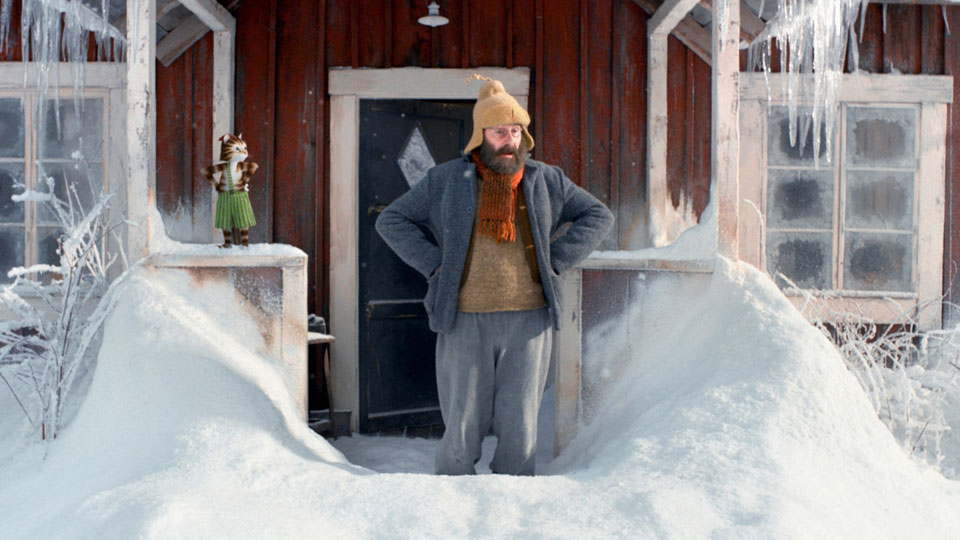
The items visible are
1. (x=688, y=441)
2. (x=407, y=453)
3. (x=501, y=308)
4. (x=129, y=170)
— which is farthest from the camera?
(x=407, y=453)

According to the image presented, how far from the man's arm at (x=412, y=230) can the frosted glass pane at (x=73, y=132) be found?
124 inches

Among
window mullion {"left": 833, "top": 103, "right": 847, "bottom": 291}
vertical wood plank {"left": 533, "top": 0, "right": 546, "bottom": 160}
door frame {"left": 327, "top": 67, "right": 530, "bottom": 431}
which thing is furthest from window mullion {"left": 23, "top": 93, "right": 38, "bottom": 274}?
window mullion {"left": 833, "top": 103, "right": 847, "bottom": 291}

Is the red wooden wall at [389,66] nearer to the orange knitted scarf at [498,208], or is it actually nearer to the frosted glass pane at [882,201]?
the frosted glass pane at [882,201]

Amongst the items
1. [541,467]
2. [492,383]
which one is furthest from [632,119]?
[492,383]

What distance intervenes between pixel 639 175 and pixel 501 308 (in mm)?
2443

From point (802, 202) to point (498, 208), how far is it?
317cm

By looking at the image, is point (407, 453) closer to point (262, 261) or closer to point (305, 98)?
point (262, 261)

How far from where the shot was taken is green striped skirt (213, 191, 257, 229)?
384 centimetres

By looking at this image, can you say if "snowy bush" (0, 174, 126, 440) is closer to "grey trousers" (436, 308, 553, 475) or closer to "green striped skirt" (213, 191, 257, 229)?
"green striped skirt" (213, 191, 257, 229)

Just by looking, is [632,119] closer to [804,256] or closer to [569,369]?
[804,256]

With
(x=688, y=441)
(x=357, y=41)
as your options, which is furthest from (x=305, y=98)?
(x=688, y=441)

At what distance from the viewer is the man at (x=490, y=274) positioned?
10.1 ft

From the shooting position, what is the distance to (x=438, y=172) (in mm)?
3201

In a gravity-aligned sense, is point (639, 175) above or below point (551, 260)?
above
